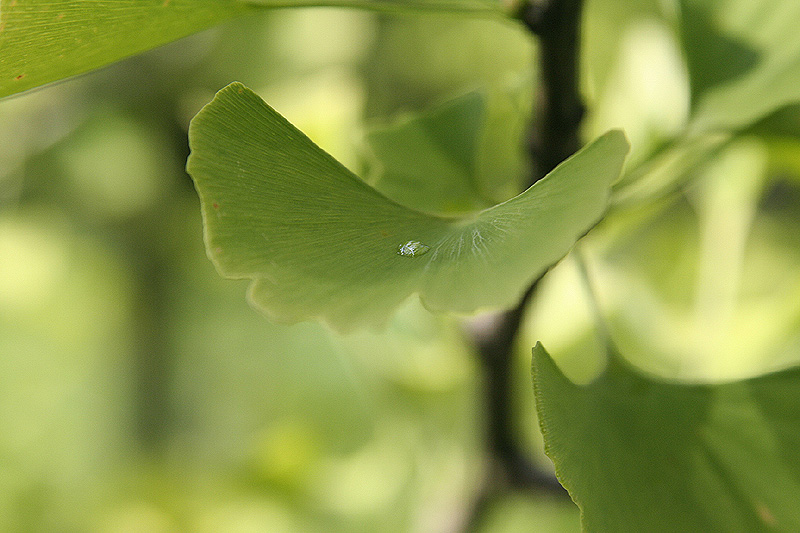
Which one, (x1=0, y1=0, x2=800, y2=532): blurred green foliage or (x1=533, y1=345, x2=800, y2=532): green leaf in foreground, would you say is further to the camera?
(x1=0, y1=0, x2=800, y2=532): blurred green foliage

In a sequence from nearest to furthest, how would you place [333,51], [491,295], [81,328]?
[491,295] < [333,51] < [81,328]

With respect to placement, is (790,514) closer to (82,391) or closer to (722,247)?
(722,247)

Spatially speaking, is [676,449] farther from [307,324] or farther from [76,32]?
[307,324]

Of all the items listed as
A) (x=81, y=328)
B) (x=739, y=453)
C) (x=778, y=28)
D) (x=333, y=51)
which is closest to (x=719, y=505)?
(x=739, y=453)

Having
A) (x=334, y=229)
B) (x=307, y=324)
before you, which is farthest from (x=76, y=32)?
(x=307, y=324)

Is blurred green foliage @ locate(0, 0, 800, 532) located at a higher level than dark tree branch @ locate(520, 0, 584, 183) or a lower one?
lower

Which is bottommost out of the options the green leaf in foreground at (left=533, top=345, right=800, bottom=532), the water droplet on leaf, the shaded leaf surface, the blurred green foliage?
the blurred green foliage

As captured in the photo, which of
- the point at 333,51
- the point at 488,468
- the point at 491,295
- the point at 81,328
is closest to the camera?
the point at 491,295
